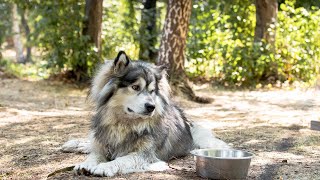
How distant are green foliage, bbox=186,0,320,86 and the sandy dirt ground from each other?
3.42 ft

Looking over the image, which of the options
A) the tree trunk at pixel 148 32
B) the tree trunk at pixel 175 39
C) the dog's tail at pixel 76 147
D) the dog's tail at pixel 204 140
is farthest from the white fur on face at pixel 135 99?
the tree trunk at pixel 148 32

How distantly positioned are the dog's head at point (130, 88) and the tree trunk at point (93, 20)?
7.43 m

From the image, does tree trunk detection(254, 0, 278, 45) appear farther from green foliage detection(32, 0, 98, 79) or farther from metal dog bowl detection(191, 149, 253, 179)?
metal dog bowl detection(191, 149, 253, 179)

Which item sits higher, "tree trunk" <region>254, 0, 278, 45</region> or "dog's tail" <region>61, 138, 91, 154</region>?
"tree trunk" <region>254, 0, 278, 45</region>

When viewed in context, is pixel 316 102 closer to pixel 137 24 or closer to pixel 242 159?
pixel 137 24

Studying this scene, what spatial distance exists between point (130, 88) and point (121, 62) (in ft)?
0.82

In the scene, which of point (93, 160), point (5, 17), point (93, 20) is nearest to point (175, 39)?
point (93, 20)

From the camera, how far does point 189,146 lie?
16.7 ft

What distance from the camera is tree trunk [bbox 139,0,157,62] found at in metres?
14.0

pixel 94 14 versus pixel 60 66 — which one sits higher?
pixel 94 14

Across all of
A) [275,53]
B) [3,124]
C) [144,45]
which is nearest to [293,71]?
[275,53]

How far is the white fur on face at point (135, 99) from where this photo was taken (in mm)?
4250

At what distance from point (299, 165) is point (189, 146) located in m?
1.12

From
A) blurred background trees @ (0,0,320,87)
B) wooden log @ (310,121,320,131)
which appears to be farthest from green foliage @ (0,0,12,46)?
wooden log @ (310,121,320,131)
